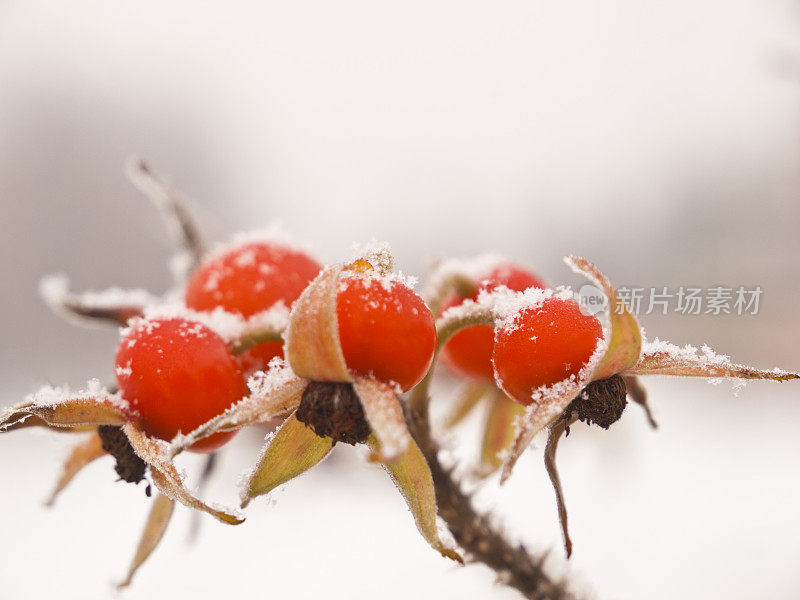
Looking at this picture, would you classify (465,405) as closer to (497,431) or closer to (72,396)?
(497,431)

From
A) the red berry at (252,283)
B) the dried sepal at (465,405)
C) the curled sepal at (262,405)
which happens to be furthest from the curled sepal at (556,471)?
the dried sepal at (465,405)

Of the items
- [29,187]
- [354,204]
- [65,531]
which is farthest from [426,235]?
[29,187]

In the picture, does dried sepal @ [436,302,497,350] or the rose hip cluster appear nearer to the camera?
the rose hip cluster

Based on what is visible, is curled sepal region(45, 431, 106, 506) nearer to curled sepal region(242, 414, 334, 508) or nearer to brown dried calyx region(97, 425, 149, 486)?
brown dried calyx region(97, 425, 149, 486)

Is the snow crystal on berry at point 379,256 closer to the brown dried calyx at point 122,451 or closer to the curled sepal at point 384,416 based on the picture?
the curled sepal at point 384,416

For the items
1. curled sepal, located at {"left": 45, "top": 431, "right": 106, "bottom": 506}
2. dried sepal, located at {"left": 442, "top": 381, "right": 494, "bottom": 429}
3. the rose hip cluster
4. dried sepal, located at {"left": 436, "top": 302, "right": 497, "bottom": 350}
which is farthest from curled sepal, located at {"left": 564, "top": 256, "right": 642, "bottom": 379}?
curled sepal, located at {"left": 45, "top": 431, "right": 106, "bottom": 506}

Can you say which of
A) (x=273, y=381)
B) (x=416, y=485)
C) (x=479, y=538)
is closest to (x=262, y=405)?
(x=273, y=381)

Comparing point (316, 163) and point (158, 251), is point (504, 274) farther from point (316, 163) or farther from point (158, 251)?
point (316, 163)
